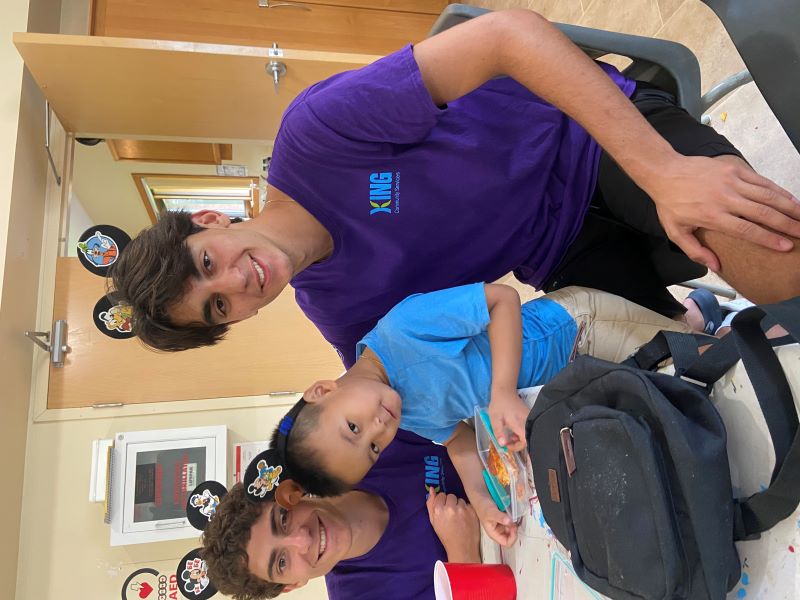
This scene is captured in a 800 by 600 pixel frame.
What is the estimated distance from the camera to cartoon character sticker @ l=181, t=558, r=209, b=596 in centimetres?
206

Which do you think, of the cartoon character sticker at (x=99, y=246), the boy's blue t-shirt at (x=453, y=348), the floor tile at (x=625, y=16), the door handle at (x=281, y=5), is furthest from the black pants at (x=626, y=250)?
the door handle at (x=281, y=5)

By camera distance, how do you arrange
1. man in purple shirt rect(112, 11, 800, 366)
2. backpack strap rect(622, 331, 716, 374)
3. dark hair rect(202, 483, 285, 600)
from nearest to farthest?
1. backpack strap rect(622, 331, 716, 374)
2. man in purple shirt rect(112, 11, 800, 366)
3. dark hair rect(202, 483, 285, 600)

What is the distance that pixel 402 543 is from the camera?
1.29 m

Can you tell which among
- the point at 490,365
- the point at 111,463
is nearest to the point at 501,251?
the point at 490,365

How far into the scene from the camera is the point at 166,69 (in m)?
2.29

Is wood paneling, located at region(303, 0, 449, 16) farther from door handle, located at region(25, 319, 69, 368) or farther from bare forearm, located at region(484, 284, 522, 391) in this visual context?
bare forearm, located at region(484, 284, 522, 391)

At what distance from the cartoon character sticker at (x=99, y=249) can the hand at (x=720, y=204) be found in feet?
5.90

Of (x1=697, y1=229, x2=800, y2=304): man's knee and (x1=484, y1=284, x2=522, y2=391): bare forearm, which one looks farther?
(x1=484, y1=284, x2=522, y2=391): bare forearm

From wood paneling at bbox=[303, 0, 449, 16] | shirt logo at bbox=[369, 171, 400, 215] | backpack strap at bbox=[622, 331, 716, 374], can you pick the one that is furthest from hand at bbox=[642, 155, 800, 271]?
wood paneling at bbox=[303, 0, 449, 16]

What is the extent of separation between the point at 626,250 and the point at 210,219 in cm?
85

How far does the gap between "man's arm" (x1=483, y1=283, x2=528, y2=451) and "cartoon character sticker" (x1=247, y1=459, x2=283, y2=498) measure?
21.5 inches

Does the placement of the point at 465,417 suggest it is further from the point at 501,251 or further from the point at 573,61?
the point at 573,61

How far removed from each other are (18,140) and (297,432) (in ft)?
5.91

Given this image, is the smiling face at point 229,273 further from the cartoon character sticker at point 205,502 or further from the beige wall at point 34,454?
the beige wall at point 34,454
